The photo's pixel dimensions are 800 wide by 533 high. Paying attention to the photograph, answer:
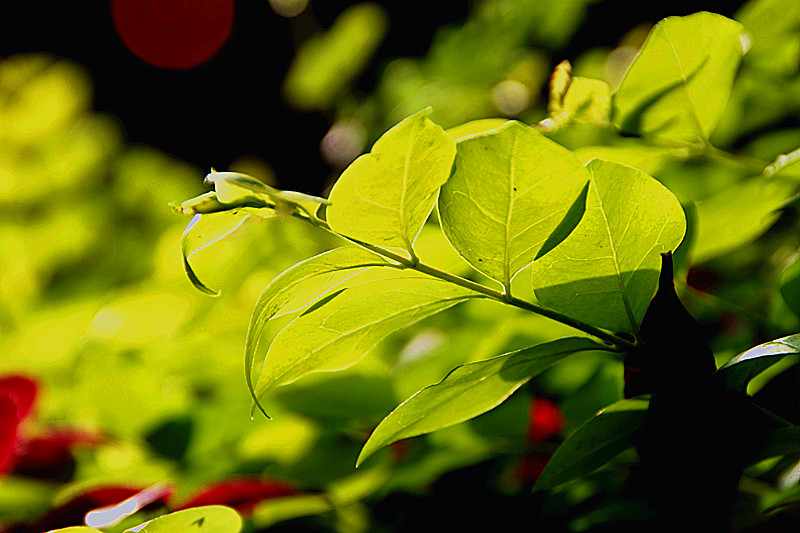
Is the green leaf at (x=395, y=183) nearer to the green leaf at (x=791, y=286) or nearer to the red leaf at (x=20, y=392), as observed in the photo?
the green leaf at (x=791, y=286)

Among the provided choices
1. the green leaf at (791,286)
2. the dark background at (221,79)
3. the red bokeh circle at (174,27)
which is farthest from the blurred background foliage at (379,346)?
the dark background at (221,79)

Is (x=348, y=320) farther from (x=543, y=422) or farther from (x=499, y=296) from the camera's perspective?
(x=543, y=422)

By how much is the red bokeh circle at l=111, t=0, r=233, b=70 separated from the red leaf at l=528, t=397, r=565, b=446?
4.65ft

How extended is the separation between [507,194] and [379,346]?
0.44m

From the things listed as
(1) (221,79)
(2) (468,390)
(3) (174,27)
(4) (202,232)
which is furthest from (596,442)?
(1) (221,79)

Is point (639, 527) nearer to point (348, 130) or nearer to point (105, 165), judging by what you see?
point (348, 130)

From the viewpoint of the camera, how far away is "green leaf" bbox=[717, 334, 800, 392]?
0.21 meters

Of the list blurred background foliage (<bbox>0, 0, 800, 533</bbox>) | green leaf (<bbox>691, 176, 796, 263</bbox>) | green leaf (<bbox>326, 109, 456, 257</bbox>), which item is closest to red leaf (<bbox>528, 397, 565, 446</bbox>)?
blurred background foliage (<bbox>0, 0, 800, 533</bbox>)

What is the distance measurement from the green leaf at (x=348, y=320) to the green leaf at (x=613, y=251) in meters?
0.04

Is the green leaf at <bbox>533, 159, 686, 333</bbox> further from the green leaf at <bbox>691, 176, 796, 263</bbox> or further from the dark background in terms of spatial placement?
the dark background

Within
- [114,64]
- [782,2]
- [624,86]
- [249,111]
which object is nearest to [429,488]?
[624,86]

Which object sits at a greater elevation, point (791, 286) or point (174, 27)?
point (174, 27)

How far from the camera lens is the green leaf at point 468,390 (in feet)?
0.78

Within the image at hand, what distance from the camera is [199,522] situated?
0.23m
